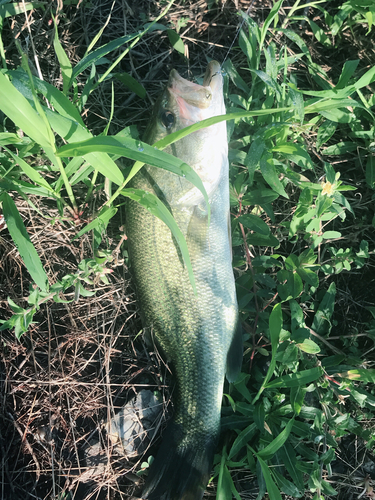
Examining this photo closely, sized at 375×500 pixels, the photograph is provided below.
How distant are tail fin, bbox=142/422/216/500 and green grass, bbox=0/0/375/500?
0.13m

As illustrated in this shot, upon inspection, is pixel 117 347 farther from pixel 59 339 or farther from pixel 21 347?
pixel 21 347

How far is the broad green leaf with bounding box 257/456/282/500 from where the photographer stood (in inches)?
78.4

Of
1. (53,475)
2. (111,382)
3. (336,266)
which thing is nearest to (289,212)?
(336,266)

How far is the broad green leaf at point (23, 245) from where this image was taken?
6.47 ft

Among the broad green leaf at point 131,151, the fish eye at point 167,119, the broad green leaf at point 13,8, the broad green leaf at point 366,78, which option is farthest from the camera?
the broad green leaf at point 13,8

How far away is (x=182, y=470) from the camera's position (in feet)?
7.70

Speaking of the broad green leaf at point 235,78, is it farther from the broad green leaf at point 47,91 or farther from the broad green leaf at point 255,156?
the broad green leaf at point 47,91

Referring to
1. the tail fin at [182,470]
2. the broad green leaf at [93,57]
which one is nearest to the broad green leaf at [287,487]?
the tail fin at [182,470]

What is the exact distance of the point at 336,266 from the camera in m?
2.57

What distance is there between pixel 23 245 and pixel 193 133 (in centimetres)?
123

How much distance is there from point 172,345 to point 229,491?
0.97m

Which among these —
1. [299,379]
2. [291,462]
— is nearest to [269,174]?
[299,379]

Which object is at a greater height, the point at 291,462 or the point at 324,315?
the point at 324,315

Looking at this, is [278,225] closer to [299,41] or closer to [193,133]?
[193,133]
